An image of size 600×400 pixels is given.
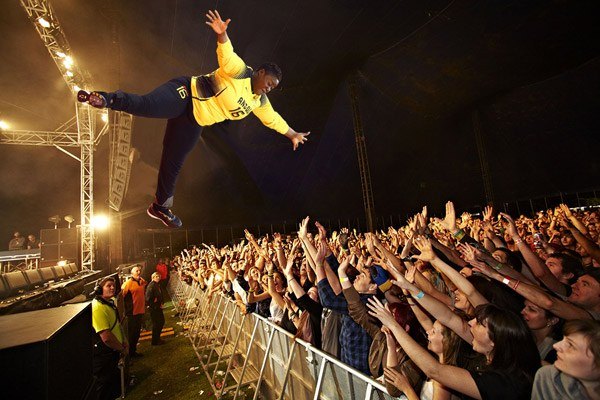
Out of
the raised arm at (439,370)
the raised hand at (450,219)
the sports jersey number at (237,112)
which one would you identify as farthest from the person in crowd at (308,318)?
the sports jersey number at (237,112)

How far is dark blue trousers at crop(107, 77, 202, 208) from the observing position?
3.35 m

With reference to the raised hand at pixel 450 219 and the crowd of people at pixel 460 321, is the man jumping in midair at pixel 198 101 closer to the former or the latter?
the crowd of people at pixel 460 321

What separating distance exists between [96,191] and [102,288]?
725 cm

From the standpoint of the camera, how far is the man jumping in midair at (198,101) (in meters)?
3.67

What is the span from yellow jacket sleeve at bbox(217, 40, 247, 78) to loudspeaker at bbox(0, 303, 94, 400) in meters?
3.16

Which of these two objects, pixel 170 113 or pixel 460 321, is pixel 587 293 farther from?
pixel 170 113

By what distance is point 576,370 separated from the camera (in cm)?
128

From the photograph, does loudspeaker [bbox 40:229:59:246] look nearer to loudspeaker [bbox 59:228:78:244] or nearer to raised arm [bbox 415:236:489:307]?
loudspeaker [bbox 59:228:78:244]

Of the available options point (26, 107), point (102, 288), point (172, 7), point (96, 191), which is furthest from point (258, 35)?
point (26, 107)

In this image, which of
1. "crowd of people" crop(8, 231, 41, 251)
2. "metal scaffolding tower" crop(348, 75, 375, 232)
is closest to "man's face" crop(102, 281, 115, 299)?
"metal scaffolding tower" crop(348, 75, 375, 232)

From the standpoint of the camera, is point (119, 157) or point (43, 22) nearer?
point (43, 22)

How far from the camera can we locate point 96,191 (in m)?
9.48

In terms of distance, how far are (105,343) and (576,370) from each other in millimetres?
4107

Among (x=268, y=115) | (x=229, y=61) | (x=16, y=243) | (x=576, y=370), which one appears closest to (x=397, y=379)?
(x=576, y=370)
